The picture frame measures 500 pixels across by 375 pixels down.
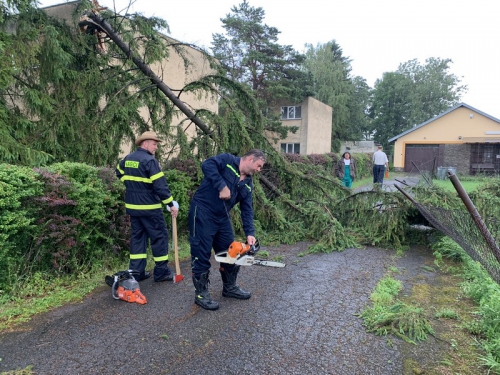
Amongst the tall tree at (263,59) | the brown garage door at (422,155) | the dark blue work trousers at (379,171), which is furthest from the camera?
the brown garage door at (422,155)

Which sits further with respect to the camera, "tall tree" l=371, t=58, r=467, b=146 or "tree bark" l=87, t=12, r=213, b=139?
"tall tree" l=371, t=58, r=467, b=146

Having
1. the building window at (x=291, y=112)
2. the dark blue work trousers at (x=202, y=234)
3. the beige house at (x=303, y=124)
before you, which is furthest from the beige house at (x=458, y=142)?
Answer: the dark blue work trousers at (x=202, y=234)

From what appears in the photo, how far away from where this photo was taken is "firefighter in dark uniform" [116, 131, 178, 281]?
4262 mm

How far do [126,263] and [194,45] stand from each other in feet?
13.8

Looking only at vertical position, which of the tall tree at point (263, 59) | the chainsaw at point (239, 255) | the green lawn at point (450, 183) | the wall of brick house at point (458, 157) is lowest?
the chainsaw at point (239, 255)

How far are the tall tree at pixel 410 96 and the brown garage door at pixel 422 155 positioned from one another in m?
25.3

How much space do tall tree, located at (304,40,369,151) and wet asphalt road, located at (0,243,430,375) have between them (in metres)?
39.9

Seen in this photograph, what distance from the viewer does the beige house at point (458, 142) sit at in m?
28.5

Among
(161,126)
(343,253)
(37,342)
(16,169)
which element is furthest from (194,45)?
(37,342)

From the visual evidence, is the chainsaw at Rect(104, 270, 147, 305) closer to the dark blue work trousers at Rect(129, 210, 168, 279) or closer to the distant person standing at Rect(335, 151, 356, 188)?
the dark blue work trousers at Rect(129, 210, 168, 279)

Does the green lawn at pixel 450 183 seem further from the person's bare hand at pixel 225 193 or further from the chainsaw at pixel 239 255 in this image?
the person's bare hand at pixel 225 193

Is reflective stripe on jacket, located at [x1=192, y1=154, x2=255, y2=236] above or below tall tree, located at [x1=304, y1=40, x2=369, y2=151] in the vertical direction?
below

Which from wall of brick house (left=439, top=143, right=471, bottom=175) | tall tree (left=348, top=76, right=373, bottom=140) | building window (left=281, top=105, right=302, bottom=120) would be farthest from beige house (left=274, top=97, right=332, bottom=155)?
tall tree (left=348, top=76, right=373, bottom=140)

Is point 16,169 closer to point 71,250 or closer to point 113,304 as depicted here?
point 71,250
